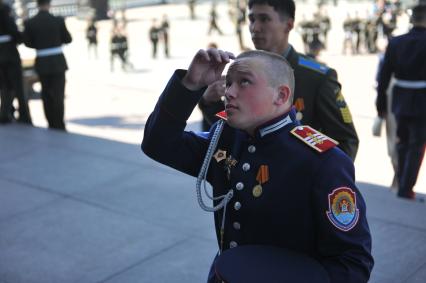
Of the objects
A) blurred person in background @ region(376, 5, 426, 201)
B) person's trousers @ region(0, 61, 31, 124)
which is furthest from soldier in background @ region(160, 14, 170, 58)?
blurred person in background @ region(376, 5, 426, 201)

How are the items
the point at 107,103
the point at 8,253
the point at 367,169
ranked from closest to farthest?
the point at 8,253 < the point at 367,169 < the point at 107,103

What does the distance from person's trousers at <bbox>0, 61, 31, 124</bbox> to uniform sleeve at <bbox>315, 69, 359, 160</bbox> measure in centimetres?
640

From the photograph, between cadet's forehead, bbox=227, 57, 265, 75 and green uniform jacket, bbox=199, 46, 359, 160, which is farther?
green uniform jacket, bbox=199, 46, 359, 160

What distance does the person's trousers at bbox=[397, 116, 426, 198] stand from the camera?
19.0ft

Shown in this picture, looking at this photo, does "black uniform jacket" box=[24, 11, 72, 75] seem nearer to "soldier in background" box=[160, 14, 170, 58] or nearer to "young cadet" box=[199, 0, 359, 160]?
"young cadet" box=[199, 0, 359, 160]

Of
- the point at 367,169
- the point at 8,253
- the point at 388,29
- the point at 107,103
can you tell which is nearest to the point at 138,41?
the point at 388,29

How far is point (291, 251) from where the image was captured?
1.98 metres

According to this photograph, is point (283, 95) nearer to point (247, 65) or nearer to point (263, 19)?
point (247, 65)

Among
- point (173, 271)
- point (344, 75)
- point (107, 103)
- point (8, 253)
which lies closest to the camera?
point (173, 271)

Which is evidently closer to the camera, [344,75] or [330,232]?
[330,232]

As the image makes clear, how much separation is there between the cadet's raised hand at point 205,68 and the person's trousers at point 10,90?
719 cm

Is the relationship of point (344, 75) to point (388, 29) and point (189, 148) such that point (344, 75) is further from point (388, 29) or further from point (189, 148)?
point (189, 148)

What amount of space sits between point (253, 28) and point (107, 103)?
32.5 ft

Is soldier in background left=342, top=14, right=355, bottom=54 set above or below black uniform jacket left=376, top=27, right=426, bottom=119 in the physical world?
below
